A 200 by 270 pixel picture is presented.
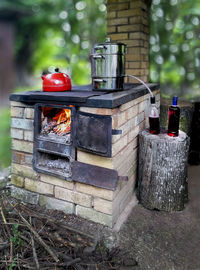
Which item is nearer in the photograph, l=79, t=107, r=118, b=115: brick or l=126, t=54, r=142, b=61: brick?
l=79, t=107, r=118, b=115: brick

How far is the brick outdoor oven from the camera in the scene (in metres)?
A: 2.03

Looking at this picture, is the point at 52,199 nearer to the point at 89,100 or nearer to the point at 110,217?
the point at 110,217

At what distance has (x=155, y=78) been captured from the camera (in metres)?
6.55

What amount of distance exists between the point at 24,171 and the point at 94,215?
85cm

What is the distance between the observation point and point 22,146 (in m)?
2.50

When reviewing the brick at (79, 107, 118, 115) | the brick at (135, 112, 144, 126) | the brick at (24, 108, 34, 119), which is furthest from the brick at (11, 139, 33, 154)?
the brick at (135, 112, 144, 126)

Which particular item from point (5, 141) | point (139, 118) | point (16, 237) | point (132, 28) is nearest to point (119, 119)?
point (139, 118)

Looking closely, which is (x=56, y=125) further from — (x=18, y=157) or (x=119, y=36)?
(x=119, y=36)

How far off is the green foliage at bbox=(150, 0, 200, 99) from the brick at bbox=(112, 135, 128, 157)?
4.08 m

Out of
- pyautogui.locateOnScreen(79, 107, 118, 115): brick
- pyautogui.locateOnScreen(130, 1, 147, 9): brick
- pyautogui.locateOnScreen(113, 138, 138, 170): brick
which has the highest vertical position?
pyautogui.locateOnScreen(130, 1, 147, 9): brick

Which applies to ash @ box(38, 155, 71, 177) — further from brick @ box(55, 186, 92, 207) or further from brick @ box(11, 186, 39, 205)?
brick @ box(11, 186, 39, 205)

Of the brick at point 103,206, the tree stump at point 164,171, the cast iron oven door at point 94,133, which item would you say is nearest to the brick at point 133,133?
the tree stump at point 164,171

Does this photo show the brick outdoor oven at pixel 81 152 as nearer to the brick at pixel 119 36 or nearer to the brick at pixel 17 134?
the brick at pixel 17 134

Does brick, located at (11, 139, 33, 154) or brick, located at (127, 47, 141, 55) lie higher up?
brick, located at (127, 47, 141, 55)
